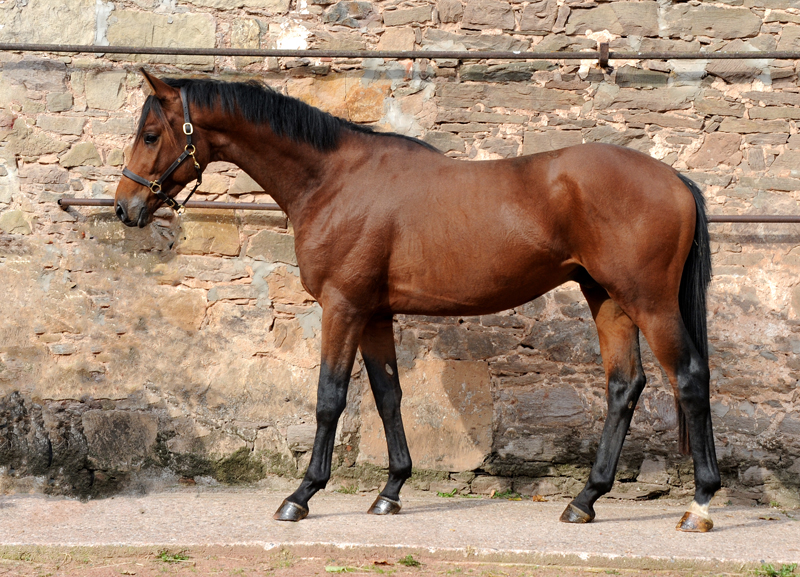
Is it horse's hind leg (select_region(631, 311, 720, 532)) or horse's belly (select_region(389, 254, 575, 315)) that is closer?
horse's hind leg (select_region(631, 311, 720, 532))

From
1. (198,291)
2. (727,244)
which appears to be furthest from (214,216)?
(727,244)

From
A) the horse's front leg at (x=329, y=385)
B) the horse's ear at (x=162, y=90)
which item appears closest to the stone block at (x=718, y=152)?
the horse's front leg at (x=329, y=385)

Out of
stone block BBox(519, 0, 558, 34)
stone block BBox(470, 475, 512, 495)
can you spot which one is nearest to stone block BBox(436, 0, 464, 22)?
stone block BBox(519, 0, 558, 34)

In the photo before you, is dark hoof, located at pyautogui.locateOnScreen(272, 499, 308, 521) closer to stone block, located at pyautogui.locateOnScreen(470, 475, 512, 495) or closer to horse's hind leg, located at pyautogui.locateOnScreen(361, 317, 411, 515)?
horse's hind leg, located at pyautogui.locateOnScreen(361, 317, 411, 515)

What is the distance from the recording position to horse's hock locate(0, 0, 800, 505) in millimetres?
5129

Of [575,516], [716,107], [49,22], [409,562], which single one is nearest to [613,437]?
[575,516]

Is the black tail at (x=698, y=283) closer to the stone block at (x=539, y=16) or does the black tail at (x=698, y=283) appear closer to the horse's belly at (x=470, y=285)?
the horse's belly at (x=470, y=285)

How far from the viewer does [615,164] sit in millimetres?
3984

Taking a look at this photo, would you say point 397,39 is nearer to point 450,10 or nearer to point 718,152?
point 450,10

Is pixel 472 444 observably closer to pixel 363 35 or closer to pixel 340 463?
pixel 340 463

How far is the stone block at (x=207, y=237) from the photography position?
531cm

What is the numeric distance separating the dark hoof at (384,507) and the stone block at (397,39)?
117 inches

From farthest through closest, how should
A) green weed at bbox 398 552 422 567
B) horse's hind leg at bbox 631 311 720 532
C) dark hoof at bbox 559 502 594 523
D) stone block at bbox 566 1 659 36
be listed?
1. stone block at bbox 566 1 659 36
2. dark hoof at bbox 559 502 594 523
3. horse's hind leg at bbox 631 311 720 532
4. green weed at bbox 398 552 422 567

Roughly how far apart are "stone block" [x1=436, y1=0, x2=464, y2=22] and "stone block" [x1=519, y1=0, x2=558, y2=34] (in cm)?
42
